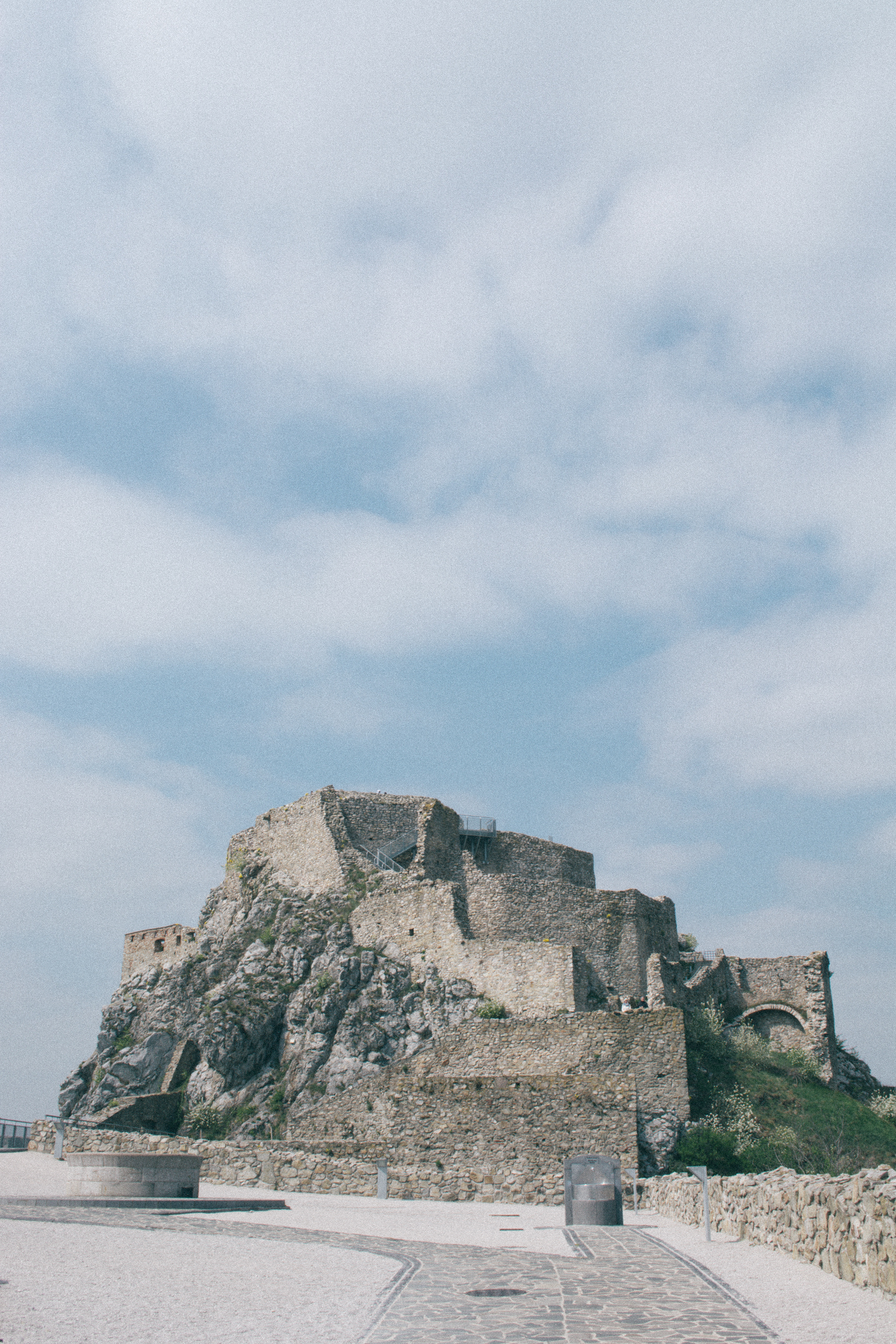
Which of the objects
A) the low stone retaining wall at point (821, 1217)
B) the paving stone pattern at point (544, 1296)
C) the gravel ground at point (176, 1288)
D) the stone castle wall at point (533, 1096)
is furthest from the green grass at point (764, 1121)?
the gravel ground at point (176, 1288)

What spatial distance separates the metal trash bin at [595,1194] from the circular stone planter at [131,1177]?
6290mm

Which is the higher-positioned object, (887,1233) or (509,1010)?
(509,1010)

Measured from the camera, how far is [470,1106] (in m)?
21.1

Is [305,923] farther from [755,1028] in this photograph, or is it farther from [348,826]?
[755,1028]

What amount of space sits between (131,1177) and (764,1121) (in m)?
15.1

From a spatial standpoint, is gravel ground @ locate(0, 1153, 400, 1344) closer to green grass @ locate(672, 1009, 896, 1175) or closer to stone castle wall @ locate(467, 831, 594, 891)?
green grass @ locate(672, 1009, 896, 1175)

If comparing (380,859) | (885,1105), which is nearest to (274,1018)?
(380,859)

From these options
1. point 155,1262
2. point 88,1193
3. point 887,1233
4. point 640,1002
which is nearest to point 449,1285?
point 155,1262

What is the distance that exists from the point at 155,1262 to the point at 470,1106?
39.0 feet

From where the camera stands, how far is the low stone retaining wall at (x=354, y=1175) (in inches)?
792

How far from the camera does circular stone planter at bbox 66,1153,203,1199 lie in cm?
1619

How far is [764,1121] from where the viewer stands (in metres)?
24.1

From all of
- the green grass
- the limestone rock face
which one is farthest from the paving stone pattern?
the limestone rock face

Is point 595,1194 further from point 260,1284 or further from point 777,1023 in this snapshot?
point 777,1023
